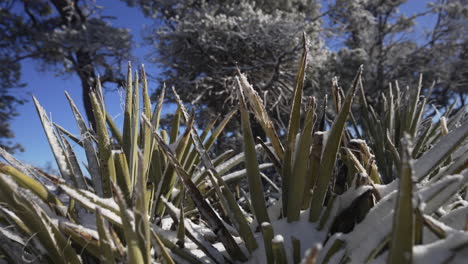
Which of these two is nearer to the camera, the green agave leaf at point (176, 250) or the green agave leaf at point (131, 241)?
the green agave leaf at point (131, 241)

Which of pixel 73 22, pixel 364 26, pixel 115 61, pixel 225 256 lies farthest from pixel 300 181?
pixel 364 26

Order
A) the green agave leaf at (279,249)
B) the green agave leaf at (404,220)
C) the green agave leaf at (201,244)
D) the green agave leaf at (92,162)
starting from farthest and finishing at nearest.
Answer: the green agave leaf at (92,162)
the green agave leaf at (201,244)
the green agave leaf at (279,249)
the green agave leaf at (404,220)

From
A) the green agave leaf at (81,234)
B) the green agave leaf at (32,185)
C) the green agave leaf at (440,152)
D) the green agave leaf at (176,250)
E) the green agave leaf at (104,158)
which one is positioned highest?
the green agave leaf at (104,158)

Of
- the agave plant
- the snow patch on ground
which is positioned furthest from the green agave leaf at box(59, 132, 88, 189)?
the snow patch on ground

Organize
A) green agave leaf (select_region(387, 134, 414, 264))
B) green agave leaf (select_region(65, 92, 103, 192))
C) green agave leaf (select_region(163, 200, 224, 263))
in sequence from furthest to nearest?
green agave leaf (select_region(65, 92, 103, 192)) < green agave leaf (select_region(163, 200, 224, 263)) < green agave leaf (select_region(387, 134, 414, 264))

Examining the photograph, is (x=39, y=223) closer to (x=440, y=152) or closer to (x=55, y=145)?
(x=55, y=145)

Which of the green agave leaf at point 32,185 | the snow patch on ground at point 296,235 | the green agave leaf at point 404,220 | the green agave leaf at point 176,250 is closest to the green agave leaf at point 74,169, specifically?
the green agave leaf at point 32,185

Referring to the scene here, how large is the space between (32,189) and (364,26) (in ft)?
33.4

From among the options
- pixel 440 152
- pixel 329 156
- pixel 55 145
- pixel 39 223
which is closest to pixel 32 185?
pixel 39 223

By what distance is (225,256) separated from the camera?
1.63 feet

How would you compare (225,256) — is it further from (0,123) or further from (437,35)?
(437,35)

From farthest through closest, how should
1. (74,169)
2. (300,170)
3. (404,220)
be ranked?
(74,169), (300,170), (404,220)

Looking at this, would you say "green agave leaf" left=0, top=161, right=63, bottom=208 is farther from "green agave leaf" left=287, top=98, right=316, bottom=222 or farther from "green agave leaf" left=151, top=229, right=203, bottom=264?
"green agave leaf" left=287, top=98, right=316, bottom=222

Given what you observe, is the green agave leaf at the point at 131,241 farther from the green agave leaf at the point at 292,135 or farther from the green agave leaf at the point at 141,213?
the green agave leaf at the point at 292,135
